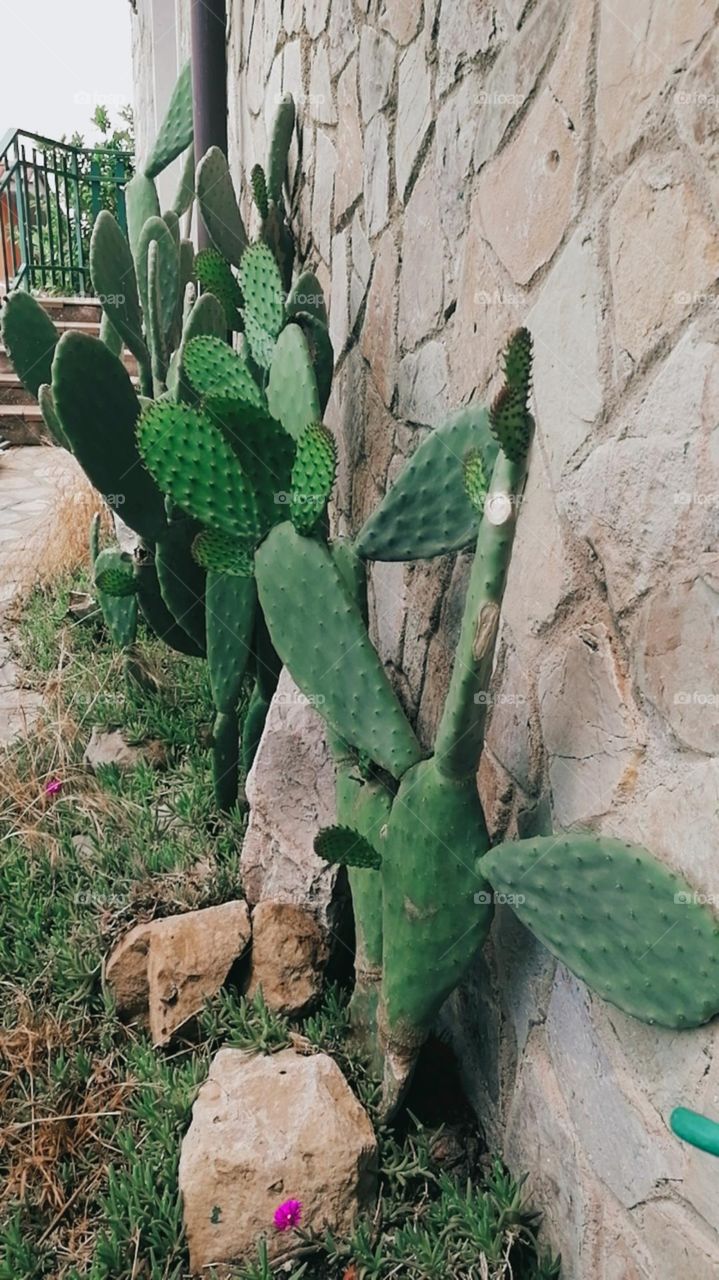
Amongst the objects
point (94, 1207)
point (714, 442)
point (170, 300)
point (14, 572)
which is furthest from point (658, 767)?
point (14, 572)

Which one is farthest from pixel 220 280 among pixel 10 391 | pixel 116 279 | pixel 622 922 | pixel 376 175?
pixel 10 391

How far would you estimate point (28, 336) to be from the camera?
8.80 ft

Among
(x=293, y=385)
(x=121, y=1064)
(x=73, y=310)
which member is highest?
(x=293, y=385)

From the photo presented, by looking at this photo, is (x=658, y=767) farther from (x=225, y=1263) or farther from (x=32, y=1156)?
(x=32, y=1156)

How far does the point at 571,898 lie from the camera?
107 cm

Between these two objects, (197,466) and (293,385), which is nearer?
(197,466)

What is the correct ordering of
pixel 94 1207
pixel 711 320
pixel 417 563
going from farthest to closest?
pixel 417 563, pixel 94 1207, pixel 711 320

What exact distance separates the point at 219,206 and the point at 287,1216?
2.24 meters

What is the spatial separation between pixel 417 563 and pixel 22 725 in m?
1.64

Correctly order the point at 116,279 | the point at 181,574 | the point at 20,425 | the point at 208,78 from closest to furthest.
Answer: the point at 181,574 < the point at 116,279 < the point at 208,78 < the point at 20,425

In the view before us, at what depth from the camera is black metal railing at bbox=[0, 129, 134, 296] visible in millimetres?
8773

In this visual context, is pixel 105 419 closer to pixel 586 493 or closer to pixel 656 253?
pixel 586 493

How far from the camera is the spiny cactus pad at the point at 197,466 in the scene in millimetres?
1506

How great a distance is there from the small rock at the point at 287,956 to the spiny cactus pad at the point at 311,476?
2.37ft
